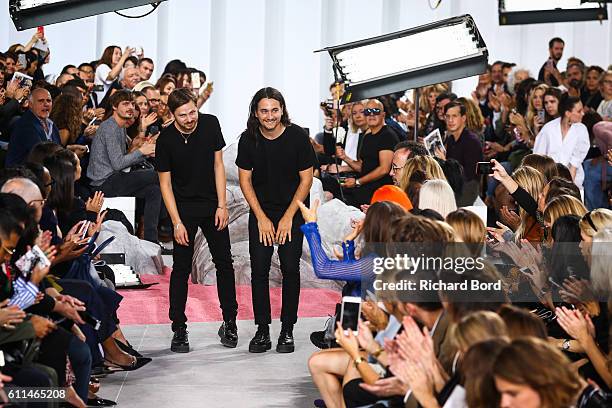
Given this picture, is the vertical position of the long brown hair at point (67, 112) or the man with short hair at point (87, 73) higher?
the man with short hair at point (87, 73)

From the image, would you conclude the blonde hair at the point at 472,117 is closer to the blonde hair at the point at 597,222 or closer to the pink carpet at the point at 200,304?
the pink carpet at the point at 200,304

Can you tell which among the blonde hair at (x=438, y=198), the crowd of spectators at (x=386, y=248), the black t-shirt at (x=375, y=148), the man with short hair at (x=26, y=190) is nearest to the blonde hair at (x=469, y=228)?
the crowd of spectators at (x=386, y=248)

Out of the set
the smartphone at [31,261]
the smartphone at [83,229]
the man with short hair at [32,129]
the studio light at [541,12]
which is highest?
the studio light at [541,12]

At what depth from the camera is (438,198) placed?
16.8 feet

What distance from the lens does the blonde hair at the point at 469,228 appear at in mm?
4270

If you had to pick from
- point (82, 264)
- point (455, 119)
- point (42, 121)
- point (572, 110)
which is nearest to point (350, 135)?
point (455, 119)

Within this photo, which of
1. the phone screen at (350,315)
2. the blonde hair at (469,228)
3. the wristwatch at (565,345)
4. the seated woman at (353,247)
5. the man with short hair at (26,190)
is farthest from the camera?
the man with short hair at (26,190)

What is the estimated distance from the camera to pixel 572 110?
925 cm

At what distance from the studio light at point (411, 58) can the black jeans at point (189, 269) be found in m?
1.04

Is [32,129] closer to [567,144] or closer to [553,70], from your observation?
[567,144]

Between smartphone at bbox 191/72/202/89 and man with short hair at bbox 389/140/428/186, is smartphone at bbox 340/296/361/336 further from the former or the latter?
smartphone at bbox 191/72/202/89

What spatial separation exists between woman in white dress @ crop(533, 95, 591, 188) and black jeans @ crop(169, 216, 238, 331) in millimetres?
4050

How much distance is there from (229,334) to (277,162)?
0.98m

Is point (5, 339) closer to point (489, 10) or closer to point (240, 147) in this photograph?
point (240, 147)
